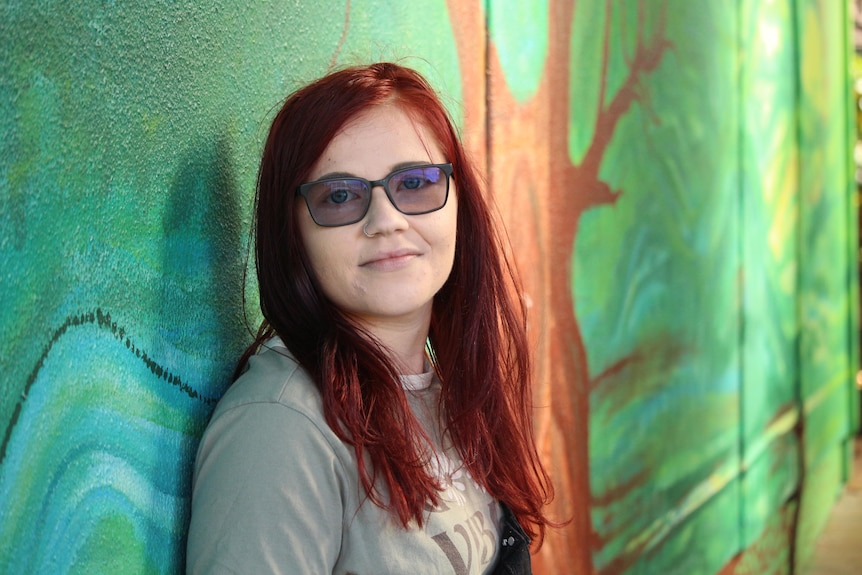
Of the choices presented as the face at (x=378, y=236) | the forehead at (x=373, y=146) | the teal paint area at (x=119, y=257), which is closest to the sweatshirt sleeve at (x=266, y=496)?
the teal paint area at (x=119, y=257)

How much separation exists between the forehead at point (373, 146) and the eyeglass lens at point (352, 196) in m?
0.02

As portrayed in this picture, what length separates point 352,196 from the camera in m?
1.56

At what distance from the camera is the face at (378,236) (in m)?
1.56

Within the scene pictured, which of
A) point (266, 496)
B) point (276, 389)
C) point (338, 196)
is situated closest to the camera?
point (266, 496)

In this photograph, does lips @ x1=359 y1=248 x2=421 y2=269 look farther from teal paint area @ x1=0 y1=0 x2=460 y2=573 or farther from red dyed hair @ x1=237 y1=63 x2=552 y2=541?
teal paint area @ x1=0 y1=0 x2=460 y2=573

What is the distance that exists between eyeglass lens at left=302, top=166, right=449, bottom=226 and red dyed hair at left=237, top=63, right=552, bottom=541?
0.12 ft

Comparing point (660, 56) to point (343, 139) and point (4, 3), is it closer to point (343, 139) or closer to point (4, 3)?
point (343, 139)

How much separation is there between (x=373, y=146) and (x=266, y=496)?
0.56 meters

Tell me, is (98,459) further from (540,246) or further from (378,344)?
(540,246)

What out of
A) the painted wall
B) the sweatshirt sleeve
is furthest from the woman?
the painted wall

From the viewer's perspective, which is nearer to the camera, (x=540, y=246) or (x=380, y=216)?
(x=380, y=216)

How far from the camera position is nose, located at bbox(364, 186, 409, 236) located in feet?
5.10

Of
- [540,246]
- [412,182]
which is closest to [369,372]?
[412,182]

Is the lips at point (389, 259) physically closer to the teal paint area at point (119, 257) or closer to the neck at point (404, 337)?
the neck at point (404, 337)
